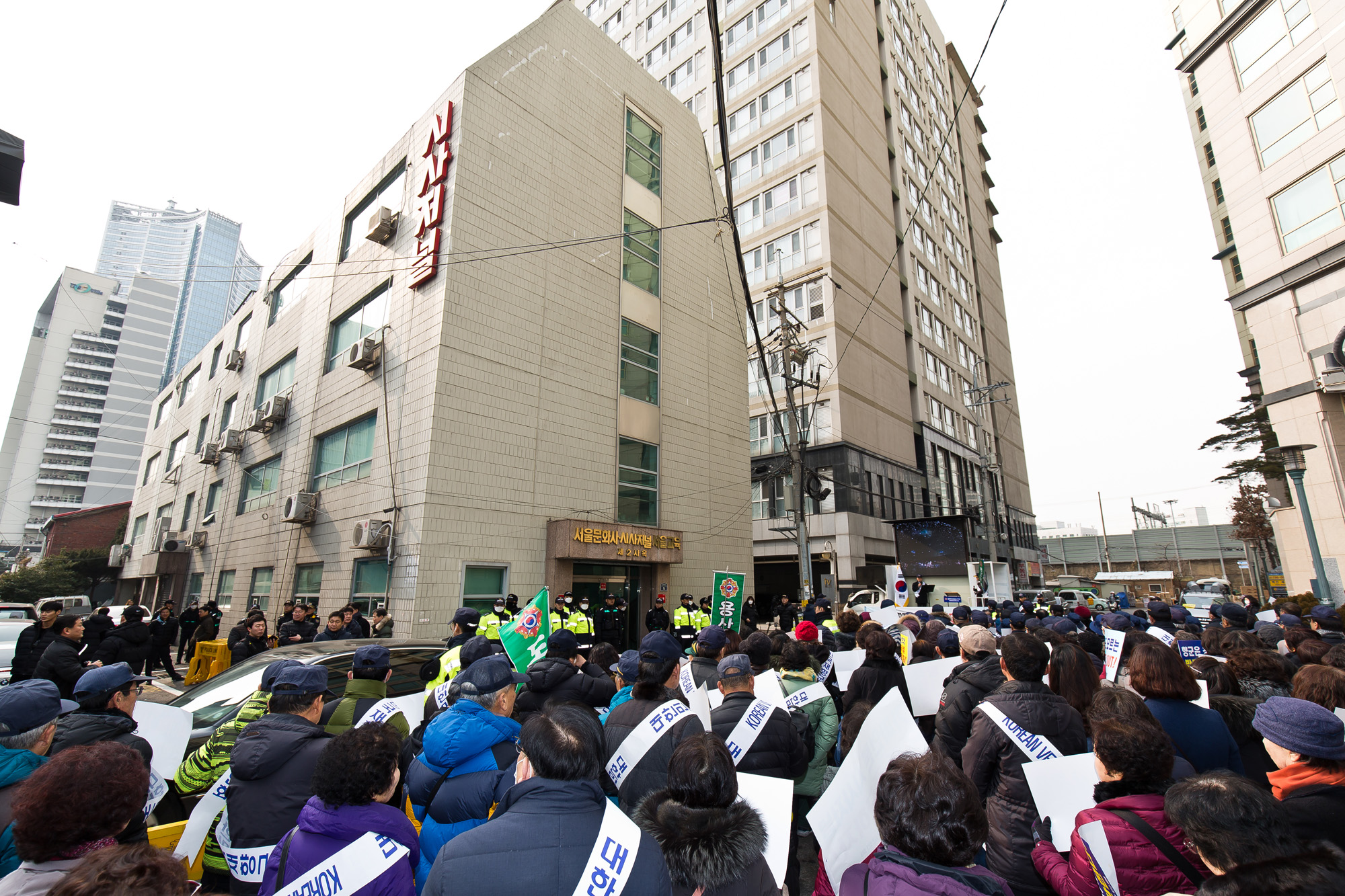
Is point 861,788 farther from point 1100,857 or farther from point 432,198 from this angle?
point 432,198

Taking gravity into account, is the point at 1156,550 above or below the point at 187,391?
below

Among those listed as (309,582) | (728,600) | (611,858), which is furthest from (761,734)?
(309,582)

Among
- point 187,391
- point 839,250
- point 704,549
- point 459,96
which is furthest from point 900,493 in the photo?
point 187,391

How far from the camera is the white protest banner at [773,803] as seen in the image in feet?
8.85

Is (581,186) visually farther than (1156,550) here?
No

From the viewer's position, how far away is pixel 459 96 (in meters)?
15.6

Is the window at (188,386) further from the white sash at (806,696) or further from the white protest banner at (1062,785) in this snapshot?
the white protest banner at (1062,785)

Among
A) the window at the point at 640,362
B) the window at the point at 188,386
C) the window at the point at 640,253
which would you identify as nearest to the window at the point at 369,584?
the window at the point at 640,362

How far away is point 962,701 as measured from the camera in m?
4.08

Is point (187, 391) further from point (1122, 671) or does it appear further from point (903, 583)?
point (1122, 671)

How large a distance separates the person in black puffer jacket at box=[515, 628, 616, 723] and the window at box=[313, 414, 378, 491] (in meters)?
12.4

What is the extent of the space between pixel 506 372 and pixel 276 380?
494 inches

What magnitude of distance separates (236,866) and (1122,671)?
7.26 m

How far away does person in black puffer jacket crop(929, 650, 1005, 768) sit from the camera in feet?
13.1
